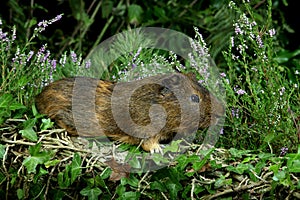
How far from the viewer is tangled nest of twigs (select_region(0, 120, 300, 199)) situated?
6.72ft

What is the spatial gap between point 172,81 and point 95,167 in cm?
48

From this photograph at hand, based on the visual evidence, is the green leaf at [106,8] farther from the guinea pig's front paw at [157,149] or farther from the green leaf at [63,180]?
the green leaf at [63,180]

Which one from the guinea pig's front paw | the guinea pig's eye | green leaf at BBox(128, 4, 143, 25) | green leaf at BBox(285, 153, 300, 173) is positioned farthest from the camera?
green leaf at BBox(128, 4, 143, 25)

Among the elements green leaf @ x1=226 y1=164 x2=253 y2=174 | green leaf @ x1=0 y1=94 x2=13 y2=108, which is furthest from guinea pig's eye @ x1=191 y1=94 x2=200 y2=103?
green leaf @ x1=0 y1=94 x2=13 y2=108

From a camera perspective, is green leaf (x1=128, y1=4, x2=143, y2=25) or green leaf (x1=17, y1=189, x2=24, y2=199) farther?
green leaf (x1=128, y1=4, x2=143, y2=25)

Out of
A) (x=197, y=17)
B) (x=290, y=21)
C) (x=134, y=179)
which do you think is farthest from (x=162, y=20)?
(x=134, y=179)

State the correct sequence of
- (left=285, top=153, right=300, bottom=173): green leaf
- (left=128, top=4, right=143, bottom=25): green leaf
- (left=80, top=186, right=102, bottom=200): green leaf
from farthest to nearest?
(left=128, top=4, right=143, bottom=25): green leaf → (left=80, top=186, right=102, bottom=200): green leaf → (left=285, top=153, right=300, bottom=173): green leaf

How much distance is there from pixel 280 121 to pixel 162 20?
221 centimetres

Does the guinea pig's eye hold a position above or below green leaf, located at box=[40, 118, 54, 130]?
above

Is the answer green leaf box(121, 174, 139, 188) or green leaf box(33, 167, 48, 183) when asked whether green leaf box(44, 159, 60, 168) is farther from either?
green leaf box(121, 174, 139, 188)

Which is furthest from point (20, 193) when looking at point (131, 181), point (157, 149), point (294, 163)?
point (294, 163)

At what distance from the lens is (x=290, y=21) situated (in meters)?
4.97

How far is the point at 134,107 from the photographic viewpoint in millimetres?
2283

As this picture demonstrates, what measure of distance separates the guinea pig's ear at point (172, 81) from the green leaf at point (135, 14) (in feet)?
7.19
